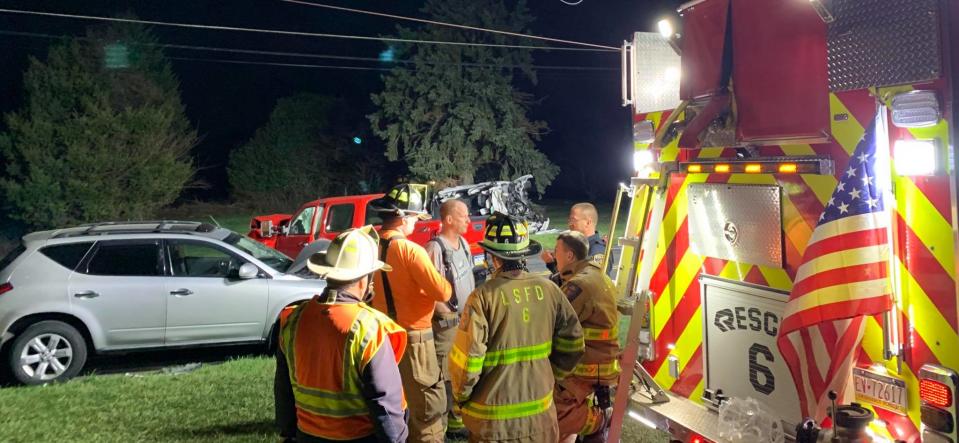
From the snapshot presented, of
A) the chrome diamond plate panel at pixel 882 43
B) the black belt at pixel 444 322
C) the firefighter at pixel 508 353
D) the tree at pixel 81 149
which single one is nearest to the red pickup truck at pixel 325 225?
the black belt at pixel 444 322

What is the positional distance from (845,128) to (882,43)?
39 cm

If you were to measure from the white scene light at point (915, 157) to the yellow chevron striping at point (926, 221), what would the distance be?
0.05m

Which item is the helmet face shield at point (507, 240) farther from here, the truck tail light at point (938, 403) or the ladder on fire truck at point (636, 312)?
the truck tail light at point (938, 403)

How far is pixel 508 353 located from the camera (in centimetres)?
339

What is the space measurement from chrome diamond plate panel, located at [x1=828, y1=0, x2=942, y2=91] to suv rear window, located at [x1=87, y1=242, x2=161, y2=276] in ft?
22.6

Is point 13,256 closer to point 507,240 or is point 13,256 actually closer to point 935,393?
point 507,240

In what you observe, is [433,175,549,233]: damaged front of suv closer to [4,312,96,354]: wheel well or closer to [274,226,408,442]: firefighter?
[4,312,96,354]: wheel well

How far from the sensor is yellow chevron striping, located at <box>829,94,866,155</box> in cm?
295

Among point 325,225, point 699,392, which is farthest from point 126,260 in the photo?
point 699,392

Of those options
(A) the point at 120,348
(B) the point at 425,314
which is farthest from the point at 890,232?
(A) the point at 120,348

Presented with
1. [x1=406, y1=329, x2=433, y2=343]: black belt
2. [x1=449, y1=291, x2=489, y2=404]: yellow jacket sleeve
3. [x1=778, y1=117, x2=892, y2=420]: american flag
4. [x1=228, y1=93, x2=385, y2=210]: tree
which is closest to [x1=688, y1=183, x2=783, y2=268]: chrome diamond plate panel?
[x1=778, y1=117, x2=892, y2=420]: american flag

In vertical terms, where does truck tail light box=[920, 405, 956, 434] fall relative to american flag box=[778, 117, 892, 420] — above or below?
below

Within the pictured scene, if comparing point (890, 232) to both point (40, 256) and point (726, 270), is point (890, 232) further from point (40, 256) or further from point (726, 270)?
point (40, 256)

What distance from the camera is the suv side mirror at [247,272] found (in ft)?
25.2
